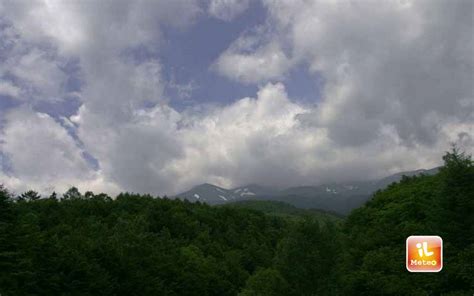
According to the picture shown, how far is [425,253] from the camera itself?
16.5 meters

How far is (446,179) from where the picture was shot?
56.1 m

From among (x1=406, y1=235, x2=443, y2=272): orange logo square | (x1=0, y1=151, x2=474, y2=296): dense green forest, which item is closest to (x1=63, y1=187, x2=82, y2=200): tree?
(x1=0, y1=151, x2=474, y2=296): dense green forest

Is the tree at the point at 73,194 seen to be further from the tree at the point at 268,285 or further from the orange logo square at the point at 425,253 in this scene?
the orange logo square at the point at 425,253

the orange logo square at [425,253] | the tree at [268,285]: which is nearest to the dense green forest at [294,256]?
the tree at [268,285]

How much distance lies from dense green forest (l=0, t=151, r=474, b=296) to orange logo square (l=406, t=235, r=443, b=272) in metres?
24.5

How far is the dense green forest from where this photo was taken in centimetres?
5138

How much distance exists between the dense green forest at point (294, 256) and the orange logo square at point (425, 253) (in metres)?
24.5

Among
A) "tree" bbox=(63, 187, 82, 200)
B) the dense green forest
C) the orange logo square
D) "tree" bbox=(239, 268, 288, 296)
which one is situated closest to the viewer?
the orange logo square

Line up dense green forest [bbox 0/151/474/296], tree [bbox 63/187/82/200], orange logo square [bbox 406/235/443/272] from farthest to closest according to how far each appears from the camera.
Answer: tree [bbox 63/187/82/200]
dense green forest [bbox 0/151/474/296]
orange logo square [bbox 406/235/443/272]

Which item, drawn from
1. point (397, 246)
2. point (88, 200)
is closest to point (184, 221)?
point (88, 200)

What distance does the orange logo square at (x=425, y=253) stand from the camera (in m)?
16.3

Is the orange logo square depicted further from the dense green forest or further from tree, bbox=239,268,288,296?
tree, bbox=239,268,288,296

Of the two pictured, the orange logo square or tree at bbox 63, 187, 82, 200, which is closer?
the orange logo square

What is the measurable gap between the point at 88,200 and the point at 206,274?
60.8 metres
